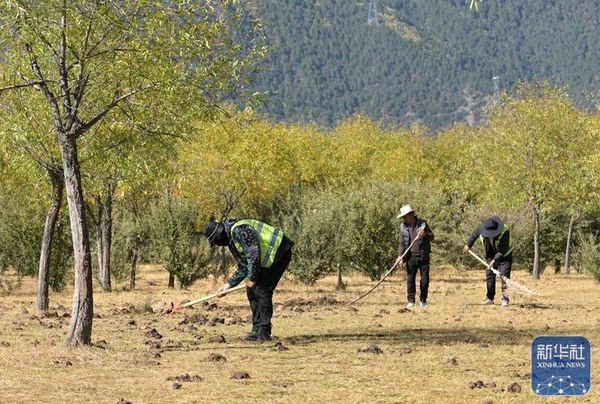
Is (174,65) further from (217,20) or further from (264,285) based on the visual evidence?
(264,285)

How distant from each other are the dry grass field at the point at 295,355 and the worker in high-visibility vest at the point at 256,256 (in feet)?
1.79

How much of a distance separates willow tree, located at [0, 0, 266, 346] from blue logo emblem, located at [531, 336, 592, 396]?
307 inches

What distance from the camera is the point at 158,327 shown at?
18000 mm

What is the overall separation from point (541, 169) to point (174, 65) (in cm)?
3211

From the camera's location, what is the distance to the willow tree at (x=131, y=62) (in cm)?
1430

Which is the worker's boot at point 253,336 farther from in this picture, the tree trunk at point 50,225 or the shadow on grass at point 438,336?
the tree trunk at point 50,225

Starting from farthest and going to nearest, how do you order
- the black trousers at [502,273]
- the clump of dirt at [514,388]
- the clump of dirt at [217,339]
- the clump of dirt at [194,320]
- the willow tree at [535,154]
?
→ 1. the willow tree at [535,154]
2. the black trousers at [502,273]
3. the clump of dirt at [194,320]
4. the clump of dirt at [217,339]
5. the clump of dirt at [514,388]

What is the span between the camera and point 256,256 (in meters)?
14.7

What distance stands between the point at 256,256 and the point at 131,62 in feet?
12.0

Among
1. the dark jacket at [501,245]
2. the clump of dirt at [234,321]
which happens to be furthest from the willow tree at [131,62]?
the dark jacket at [501,245]

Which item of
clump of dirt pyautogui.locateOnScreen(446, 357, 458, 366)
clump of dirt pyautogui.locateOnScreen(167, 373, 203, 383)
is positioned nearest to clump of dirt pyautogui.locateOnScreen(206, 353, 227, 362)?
clump of dirt pyautogui.locateOnScreen(167, 373, 203, 383)

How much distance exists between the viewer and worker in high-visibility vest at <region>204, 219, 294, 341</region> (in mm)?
14633

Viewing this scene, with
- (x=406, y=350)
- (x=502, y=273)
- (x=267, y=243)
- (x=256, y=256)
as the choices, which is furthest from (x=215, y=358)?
(x=502, y=273)

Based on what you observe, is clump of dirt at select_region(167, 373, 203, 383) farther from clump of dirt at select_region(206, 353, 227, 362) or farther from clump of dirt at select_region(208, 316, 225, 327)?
clump of dirt at select_region(208, 316, 225, 327)
